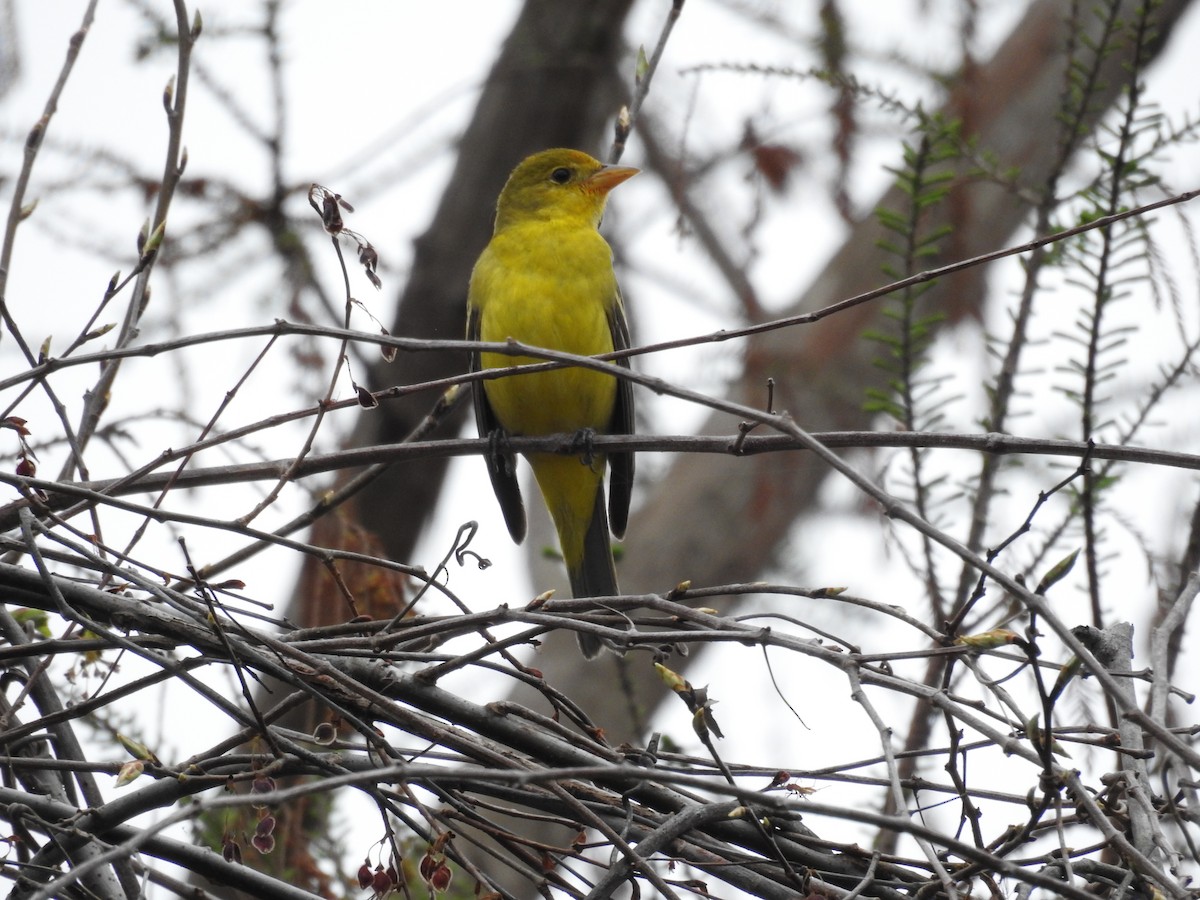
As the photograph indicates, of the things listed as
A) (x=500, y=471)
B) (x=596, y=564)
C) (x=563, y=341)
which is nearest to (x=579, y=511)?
(x=596, y=564)

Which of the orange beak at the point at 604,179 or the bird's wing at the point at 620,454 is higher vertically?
the orange beak at the point at 604,179

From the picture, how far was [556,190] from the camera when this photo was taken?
17.6 ft

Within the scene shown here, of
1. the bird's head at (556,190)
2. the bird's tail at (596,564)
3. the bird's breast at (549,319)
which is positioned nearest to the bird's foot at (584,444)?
the bird's breast at (549,319)

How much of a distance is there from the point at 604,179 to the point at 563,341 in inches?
36.0

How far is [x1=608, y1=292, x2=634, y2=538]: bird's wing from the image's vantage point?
4953mm

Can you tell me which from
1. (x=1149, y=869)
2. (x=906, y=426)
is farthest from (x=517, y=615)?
(x=906, y=426)

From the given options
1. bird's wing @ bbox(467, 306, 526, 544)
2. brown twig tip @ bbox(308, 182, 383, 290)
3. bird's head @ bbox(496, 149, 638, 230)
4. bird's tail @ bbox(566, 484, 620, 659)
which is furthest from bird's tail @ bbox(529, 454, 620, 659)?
brown twig tip @ bbox(308, 182, 383, 290)

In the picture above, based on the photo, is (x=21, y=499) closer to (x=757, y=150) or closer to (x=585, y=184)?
(x=585, y=184)

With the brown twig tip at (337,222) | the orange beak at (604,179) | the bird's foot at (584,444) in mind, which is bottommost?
the brown twig tip at (337,222)

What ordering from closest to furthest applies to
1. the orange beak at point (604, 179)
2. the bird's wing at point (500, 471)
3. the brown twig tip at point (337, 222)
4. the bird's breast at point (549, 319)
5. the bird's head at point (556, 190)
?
1. the brown twig tip at point (337, 222)
2. the bird's breast at point (549, 319)
3. the bird's wing at point (500, 471)
4. the orange beak at point (604, 179)
5. the bird's head at point (556, 190)

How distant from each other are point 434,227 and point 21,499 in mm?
4152

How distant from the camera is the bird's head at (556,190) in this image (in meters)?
5.29

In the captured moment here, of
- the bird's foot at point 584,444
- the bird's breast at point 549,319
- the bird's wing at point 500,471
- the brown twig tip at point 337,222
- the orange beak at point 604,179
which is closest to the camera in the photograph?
the brown twig tip at point 337,222

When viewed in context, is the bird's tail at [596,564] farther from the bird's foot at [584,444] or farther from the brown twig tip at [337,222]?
the brown twig tip at [337,222]
